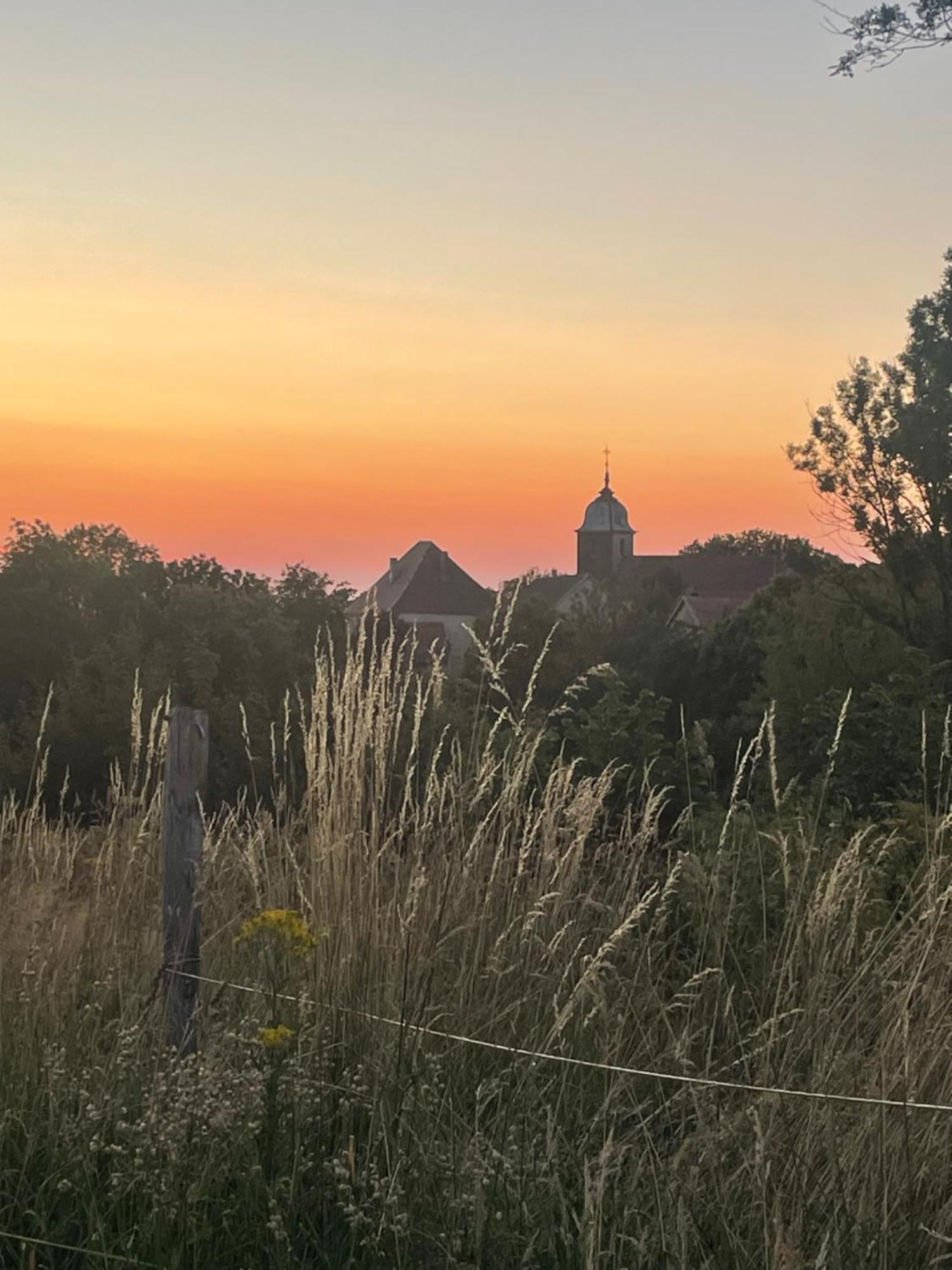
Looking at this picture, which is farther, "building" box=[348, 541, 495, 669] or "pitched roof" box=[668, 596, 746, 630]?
"building" box=[348, 541, 495, 669]

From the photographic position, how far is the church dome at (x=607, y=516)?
89.4 m

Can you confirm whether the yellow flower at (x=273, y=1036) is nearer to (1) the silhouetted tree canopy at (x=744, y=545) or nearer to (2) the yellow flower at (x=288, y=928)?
(2) the yellow flower at (x=288, y=928)

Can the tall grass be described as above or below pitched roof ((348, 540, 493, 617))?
below

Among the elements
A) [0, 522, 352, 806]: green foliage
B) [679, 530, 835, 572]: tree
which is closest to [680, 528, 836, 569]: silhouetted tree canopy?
[679, 530, 835, 572]: tree

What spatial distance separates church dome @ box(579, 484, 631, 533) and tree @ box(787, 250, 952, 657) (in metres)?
75.9

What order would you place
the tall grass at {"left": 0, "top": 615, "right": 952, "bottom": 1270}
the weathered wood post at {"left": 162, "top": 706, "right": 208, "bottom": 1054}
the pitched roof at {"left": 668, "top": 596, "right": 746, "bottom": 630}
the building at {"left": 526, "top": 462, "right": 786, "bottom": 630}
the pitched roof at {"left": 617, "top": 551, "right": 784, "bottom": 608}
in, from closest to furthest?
the tall grass at {"left": 0, "top": 615, "right": 952, "bottom": 1270}
the weathered wood post at {"left": 162, "top": 706, "right": 208, "bottom": 1054}
the pitched roof at {"left": 668, "top": 596, "right": 746, "bottom": 630}
the building at {"left": 526, "top": 462, "right": 786, "bottom": 630}
the pitched roof at {"left": 617, "top": 551, "right": 784, "bottom": 608}

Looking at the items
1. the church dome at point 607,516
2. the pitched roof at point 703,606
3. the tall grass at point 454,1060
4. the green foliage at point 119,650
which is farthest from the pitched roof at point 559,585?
the tall grass at point 454,1060

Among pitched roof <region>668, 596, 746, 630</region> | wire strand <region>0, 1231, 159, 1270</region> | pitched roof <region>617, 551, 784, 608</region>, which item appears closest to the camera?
wire strand <region>0, 1231, 159, 1270</region>

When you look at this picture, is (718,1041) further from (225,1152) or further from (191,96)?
(191,96)

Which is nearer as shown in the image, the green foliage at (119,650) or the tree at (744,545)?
the green foliage at (119,650)

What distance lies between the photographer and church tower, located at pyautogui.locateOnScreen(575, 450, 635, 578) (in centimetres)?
8906

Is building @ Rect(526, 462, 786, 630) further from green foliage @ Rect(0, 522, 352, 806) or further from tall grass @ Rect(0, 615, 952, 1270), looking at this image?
tall grass @ Rect(0, 615, 952, 1270)

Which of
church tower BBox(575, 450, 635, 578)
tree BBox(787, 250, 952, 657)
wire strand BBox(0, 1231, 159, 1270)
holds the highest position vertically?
church tower BBox(575, 450, 635, 578)

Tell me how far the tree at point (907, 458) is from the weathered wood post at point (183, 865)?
944 cm
